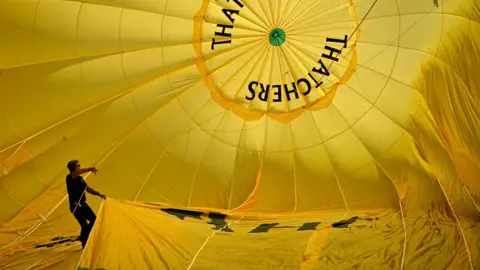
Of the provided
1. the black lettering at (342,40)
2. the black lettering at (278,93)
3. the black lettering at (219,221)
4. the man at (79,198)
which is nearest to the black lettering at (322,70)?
the black lettering at (342,40)

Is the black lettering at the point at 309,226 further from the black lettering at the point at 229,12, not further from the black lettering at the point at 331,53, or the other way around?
the black lettering at the point at 229,12

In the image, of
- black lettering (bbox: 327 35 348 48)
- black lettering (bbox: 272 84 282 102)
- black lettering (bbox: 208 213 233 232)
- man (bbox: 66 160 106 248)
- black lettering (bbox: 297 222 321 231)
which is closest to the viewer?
man (bbox: 66 160 106 248)

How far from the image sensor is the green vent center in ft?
19.6

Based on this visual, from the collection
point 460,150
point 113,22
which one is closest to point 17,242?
point 113,22

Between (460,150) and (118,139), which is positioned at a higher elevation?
(118,139)

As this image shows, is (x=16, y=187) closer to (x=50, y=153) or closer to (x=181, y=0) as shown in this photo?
(x=50, y=153)

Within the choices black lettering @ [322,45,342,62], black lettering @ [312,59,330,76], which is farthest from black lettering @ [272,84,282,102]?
black lettering @ [322,45,342,62]

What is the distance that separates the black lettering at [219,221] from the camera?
5.71 meters

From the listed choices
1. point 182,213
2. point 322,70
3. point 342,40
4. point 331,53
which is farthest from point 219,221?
point 342,40

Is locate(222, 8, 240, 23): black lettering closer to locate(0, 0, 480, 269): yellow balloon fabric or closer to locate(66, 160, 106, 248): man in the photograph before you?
locate(0, 0, 480, 269): yellow balloon fabric

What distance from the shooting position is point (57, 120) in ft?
20.0

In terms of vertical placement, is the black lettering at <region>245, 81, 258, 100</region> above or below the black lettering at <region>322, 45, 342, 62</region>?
below

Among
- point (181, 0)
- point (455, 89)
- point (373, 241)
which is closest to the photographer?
point (373, 241)

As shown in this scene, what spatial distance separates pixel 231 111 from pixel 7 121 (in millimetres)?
1765
